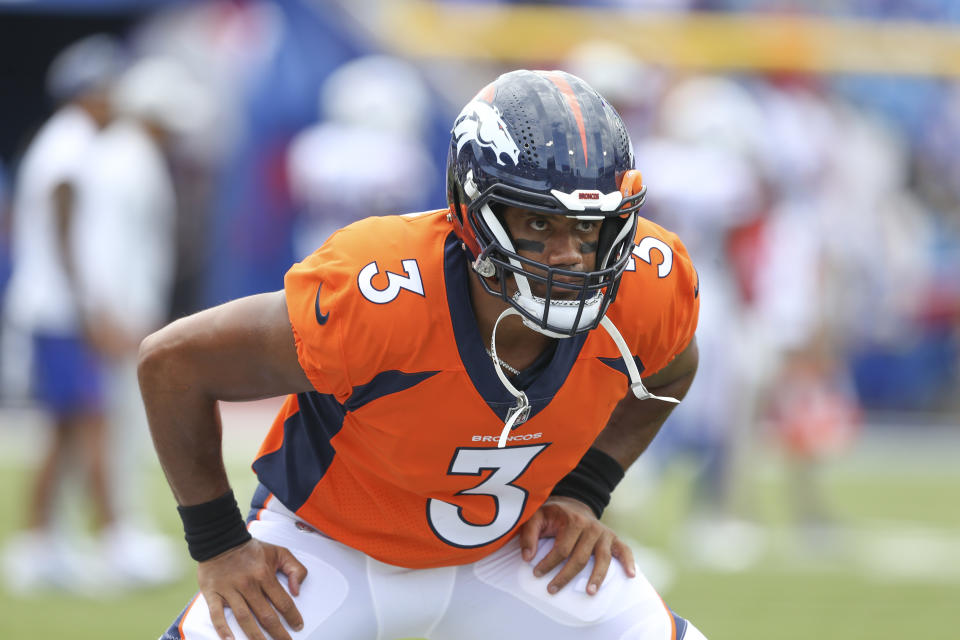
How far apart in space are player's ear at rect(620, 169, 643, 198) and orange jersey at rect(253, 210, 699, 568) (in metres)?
0.24

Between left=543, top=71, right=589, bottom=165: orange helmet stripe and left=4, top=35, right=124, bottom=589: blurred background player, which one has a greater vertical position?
left=543, top=71, right=589, bottom=165: orange helmet stripe

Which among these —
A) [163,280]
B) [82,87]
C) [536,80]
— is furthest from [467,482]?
[163,280]

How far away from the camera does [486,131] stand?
262 centimetres

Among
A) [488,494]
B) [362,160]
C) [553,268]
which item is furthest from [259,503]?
[362,160]

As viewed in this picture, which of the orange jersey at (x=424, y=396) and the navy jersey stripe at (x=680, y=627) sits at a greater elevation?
the orange jersey at (x=424, y=396)

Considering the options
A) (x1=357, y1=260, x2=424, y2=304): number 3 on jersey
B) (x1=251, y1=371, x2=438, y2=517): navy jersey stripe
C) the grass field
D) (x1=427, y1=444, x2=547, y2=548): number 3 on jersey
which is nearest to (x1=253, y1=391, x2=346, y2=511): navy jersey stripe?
(x1=251, y1=371, x2=438, y2=517): navy jersey stripe

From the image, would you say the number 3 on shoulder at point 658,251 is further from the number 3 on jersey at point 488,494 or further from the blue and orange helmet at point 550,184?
the number 3 on jersey at point 488,494

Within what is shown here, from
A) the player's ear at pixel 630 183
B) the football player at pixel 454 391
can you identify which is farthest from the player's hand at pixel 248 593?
the player's ear at pixel 630 183

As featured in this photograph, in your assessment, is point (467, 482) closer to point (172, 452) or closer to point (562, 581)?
point (562, 581)

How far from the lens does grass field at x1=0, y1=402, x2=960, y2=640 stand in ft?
17.5

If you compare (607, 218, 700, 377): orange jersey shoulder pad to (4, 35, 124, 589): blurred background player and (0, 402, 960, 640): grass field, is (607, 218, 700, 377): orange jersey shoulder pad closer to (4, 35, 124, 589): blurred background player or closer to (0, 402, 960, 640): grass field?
(0, 402, 960, 640): grass field

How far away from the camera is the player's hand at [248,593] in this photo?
2.70 metres

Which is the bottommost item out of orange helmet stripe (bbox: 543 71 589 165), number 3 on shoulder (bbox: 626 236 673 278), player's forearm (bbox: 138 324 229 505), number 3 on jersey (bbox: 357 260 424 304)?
player's forearm (bbox: 138 324 229 505)

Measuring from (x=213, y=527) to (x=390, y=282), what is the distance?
644mm
